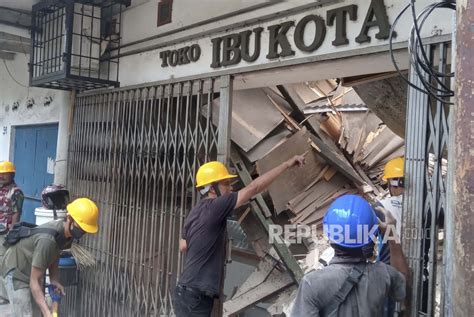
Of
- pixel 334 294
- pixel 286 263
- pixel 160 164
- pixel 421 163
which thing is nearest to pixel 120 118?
pixel 160 164

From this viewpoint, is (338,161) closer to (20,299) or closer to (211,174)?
(211,174)

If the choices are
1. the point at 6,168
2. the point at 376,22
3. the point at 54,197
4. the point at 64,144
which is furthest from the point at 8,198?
the point at 376,22

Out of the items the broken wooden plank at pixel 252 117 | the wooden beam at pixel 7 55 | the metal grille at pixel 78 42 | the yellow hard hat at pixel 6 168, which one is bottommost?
the yellow hard hat at pixel 6 168

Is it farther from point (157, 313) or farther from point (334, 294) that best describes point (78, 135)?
point (334, 294)

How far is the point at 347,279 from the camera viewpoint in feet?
7.30

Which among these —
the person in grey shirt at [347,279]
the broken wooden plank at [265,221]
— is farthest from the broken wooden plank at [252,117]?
the person in grey shirt at [347,279]

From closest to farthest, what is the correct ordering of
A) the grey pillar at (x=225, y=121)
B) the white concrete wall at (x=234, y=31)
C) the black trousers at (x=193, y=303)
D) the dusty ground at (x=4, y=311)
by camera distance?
1. the white concrete wall at (x=234, y=31)
2. the black trousers at (x=193, y=303)
3. the grey pillar at (x=225, y=121)
4. the dusty ground at (x=4, y=311)

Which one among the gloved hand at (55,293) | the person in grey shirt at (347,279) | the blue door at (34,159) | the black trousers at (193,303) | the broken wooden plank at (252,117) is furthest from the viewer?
the blue door at (34,159)

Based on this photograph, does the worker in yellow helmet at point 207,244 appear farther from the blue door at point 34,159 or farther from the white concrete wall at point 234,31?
the blue door at point 34,159

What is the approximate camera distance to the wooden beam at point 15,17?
6.72 metres

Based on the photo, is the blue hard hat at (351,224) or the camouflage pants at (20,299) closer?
the blue hard hat at (351,224)

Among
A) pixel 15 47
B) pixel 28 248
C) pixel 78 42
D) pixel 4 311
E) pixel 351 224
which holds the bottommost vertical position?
pixel 4 311

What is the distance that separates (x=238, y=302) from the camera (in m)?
6.16

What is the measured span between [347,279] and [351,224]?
0.26 m
